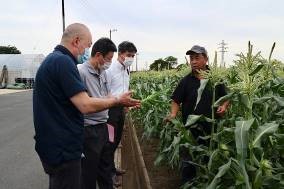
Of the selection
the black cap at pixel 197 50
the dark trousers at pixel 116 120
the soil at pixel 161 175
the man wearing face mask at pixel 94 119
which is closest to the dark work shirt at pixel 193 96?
the black cap at pixel 197 50

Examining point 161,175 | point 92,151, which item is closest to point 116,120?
point 161,175

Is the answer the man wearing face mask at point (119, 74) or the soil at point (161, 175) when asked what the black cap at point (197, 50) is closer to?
the man wearing face mask at point (119, 74)

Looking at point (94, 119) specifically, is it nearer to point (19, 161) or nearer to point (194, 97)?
point (194, 97)

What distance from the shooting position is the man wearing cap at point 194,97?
567 centimetres

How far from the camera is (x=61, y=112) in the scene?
13.4 ft

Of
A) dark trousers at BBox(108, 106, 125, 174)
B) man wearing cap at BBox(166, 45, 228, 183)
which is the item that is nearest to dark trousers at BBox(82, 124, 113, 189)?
man wearing cap at BBox(166, 45, 228, 183)

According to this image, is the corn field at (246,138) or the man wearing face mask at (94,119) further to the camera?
the man wearing face mask at (94,119)

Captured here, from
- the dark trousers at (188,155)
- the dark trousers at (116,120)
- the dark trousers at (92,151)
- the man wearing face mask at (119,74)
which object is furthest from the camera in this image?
the man wearing face mask at (119,74)

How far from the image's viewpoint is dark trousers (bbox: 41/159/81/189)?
13.6ft

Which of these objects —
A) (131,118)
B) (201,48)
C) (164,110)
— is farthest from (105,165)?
(131,118)

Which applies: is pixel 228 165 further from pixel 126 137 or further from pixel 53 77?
pixel 126 137

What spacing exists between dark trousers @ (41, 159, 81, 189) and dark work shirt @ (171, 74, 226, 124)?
6.64ft

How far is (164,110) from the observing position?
9.07 m

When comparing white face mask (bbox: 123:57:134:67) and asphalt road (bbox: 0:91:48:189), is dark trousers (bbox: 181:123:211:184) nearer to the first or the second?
white face mask (bbox: 123:57:134:67)
